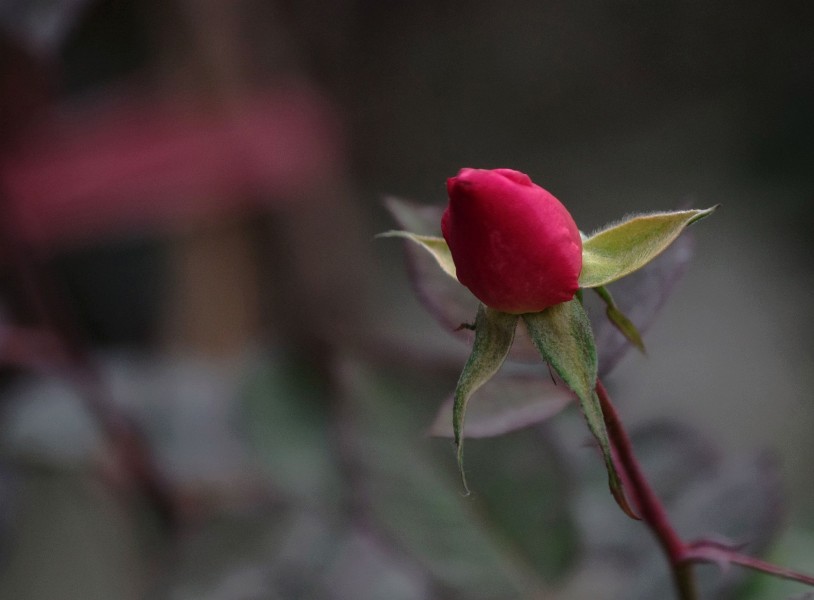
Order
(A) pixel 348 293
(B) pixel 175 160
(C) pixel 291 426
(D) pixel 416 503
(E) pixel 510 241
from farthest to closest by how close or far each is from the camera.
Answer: (B) pixel 175 160
(A) pixel 348 293
(C) pixel 291 426
(D) pixel 416 503
(E) pixel 510 241

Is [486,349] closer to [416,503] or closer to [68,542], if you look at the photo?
[416,503]

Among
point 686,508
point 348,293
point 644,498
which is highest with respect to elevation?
point 644,498

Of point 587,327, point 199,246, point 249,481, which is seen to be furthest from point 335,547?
point 199,246

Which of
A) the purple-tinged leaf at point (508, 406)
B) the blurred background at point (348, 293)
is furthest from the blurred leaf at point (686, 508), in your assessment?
the purple-tinged leaf at point (508, 406)

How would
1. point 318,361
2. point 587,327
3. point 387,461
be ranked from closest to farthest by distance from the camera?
point 587,327, point 387,461, point 318,361

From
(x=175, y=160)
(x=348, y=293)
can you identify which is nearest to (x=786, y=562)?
(x=348, y=293)

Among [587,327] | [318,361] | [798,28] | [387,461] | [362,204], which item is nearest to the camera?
[587,327]

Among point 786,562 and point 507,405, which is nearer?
point 507,405

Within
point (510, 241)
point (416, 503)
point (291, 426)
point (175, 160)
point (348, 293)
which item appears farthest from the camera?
point (175, 160)

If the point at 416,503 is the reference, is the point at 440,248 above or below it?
above

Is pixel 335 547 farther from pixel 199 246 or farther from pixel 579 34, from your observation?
pixel 579 34
